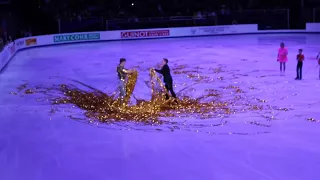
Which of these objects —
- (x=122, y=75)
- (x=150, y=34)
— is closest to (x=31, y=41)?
(x=150, y=34)

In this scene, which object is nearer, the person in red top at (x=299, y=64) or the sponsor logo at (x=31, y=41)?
the person in red top at (x=299, y=64)

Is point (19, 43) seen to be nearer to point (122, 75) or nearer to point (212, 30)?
point (212, 30)

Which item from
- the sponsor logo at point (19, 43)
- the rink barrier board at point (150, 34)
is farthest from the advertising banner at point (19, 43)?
the rink barrier board at point (150, 34)

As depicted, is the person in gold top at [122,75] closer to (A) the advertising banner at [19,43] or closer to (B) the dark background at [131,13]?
(A) the advertising banner at [19,43]

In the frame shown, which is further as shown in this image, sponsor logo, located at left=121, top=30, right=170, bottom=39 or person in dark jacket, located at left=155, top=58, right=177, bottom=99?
sponsor logo, located at left=121, top=30, right=170, bottom=39

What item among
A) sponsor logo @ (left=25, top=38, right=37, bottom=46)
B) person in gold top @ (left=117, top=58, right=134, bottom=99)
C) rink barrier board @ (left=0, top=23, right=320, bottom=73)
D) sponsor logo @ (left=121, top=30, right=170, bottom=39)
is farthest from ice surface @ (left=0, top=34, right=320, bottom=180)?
sponsor logo @ (left=121, top=30, right=170, bottom=39)

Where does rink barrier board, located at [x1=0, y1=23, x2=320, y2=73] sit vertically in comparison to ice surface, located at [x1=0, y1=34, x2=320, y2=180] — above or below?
above

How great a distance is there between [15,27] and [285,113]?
28.0m

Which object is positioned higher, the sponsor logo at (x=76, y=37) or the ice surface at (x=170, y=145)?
the sponsor logo at (x=76, y=37)

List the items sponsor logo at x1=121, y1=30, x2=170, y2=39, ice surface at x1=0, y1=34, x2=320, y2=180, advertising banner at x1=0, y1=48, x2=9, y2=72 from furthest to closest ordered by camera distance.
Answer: sponsor logo at x1=121, y1=30, x2=170, y2=39
advertising banner at x1=0, y1=48, x2=9, y2=72
ice surface at x1=0, y1=34, x2=320, y2=180

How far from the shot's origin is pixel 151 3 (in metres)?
39.7

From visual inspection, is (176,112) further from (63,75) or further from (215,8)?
(215,8)

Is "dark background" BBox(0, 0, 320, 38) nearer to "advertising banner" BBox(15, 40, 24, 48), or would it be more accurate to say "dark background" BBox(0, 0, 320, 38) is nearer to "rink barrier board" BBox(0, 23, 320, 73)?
"rink barrier board" BBox(0, 23, 320, 73)

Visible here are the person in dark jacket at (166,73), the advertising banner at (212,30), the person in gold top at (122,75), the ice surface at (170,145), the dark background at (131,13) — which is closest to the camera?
the ice surface at (170,145)
